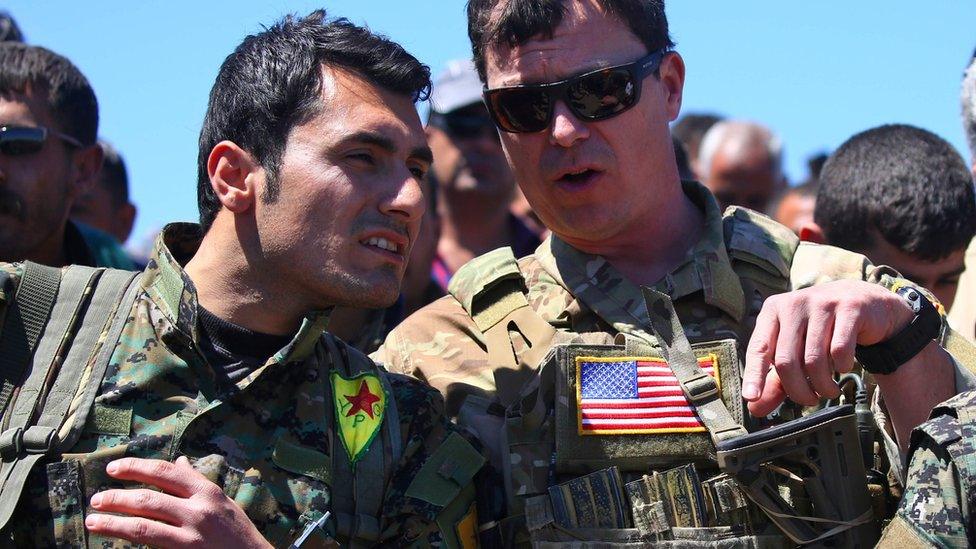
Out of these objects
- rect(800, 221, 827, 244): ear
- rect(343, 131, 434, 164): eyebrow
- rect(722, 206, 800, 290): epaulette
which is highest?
rect(343, 131, 434, 164): eyebrow

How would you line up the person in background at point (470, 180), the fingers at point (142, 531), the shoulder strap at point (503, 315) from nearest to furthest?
1. the fingers at point (142, 531)
2. the shoulder strap at point (503, 315)
3. the person in background at point (470, 180)

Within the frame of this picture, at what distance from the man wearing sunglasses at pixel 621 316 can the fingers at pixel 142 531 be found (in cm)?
107

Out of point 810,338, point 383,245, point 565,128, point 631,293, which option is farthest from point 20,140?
point 810,338

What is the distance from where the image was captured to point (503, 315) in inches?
169

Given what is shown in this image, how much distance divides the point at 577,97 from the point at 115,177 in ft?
14.7

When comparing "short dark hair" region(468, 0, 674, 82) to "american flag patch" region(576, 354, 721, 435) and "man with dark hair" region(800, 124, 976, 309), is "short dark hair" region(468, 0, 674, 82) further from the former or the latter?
"man with dark hair" region(800, 124, 976, 309)

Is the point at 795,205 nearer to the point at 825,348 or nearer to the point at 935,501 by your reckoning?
the point at 825,348

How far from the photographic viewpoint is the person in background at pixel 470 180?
7.86 m

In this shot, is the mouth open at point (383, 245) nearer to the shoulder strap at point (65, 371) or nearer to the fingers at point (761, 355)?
the shoulder strap at point (65, 371)

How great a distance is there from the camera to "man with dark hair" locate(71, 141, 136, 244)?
762 centimetres

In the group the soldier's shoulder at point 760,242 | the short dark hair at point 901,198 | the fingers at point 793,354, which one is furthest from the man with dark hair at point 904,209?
the fingers at point 793,354

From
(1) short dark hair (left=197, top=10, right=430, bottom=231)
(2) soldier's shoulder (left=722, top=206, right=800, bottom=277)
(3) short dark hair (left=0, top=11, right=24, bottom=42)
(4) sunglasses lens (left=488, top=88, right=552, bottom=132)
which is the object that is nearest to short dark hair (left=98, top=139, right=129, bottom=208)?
(3) short dark hair (left=0, top=11, right=24, bottom=42)

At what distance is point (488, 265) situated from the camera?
4.41 metres

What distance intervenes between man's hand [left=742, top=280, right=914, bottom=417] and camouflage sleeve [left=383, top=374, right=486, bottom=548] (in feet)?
2.97
